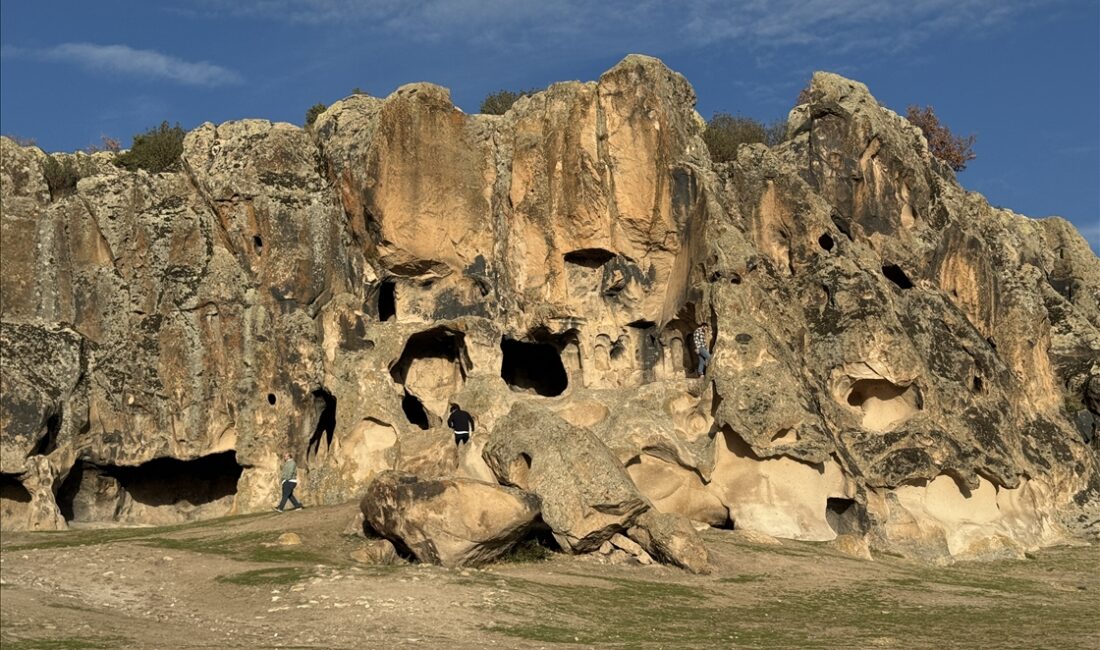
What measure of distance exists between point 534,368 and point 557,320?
13.1 ft

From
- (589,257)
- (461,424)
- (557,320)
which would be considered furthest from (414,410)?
(589,257)

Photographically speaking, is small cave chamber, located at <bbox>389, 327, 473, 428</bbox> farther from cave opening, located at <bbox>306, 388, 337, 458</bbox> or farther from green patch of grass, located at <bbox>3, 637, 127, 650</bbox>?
green patch of grass, located at <bbox>3, 637, 127, 650</bbox>

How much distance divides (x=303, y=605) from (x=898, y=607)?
10.4 m

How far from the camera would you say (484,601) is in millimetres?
23031

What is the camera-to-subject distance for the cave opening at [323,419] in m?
38.3

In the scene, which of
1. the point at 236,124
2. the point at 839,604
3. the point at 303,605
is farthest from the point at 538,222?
the point at 303,605

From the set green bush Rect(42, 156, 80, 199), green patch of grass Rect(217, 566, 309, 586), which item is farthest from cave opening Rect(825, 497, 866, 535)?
green bush Rect(42, 156, 80, 199)

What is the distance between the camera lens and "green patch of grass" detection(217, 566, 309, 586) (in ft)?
78.9

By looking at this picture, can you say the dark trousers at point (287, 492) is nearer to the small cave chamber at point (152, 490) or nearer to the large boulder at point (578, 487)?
the small cave chamber at point (152, 490)

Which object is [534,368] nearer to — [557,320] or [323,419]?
[557,320]

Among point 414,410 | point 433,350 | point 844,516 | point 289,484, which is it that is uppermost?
point 433,350

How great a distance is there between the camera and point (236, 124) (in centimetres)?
4062

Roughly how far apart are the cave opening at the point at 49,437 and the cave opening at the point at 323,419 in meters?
6.19

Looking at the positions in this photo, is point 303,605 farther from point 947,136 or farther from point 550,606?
point 947,136
